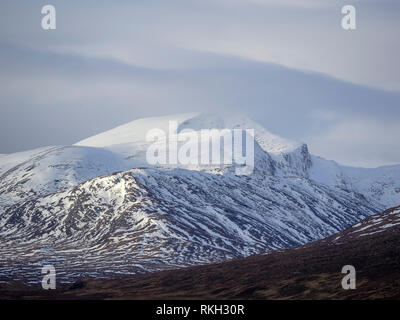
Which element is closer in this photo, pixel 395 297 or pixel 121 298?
pixel 395 297

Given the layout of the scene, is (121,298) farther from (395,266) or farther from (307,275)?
(395,266)

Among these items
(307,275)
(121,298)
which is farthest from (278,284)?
(121,298)
